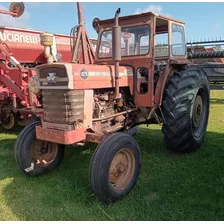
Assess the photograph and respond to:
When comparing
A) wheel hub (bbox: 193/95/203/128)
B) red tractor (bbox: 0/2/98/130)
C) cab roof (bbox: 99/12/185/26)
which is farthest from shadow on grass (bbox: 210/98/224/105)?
cab roof (bbox: 99/12/185/26)

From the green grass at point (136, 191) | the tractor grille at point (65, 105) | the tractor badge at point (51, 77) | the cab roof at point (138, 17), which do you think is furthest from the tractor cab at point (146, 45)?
the tractor badge at point (51, 77)

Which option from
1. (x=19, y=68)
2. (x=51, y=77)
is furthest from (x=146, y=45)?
(x=19, y=68)

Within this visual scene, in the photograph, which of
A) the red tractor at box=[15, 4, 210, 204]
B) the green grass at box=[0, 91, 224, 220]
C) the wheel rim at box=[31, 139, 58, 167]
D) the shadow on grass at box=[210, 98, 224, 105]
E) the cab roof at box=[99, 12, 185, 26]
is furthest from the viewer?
the shadow on grass at box=[210, 98, 224, 105]

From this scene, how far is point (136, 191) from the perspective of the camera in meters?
3.34

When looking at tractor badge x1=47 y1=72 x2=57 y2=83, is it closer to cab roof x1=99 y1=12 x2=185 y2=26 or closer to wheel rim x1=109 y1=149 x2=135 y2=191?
wheel rim x1=109 y1=149 x2=135 y2=191

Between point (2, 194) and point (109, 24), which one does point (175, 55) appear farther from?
point (2, 194)

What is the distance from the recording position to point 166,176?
3.69 metres

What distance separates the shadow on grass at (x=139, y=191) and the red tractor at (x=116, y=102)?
174 mm

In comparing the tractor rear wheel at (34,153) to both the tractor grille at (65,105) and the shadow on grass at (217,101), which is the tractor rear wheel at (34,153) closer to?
the tractor grille at (65,105)

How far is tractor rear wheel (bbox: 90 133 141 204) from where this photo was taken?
2965 millimetres

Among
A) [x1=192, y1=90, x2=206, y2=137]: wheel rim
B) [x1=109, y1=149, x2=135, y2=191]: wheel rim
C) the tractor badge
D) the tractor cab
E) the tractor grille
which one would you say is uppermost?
the tractor cab

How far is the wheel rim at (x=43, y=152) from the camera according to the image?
3844 millimetres

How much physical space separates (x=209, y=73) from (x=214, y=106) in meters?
1.61

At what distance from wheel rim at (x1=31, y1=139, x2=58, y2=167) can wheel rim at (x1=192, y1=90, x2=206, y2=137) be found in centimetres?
→ 222
